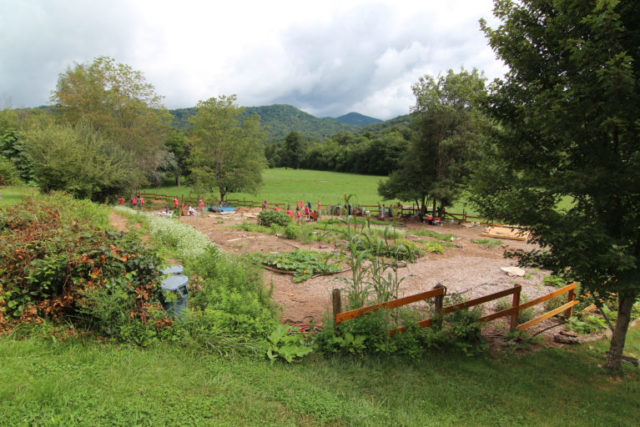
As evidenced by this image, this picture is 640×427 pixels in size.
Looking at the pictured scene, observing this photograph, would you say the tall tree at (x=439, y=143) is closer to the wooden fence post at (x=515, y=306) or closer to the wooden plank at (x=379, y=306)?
the wooden fence post at (x=515, y=306)

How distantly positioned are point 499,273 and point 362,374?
8.51 meters

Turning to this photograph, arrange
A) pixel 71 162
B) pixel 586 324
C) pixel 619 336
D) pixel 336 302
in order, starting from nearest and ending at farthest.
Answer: pixel 336 302
pixel 619 336
pixel 586 324
pixel 71 162

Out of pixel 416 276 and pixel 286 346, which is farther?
pixel 416 276

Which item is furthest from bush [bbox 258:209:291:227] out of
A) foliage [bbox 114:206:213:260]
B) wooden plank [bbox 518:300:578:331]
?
wooden plank [bbox 518:300:578:331]

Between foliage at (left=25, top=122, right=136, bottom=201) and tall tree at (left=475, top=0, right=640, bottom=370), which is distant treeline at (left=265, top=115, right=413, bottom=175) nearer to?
foliage at (left=25, top=122, right=136, bottom=201)

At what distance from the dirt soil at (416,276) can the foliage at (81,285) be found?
261 cm

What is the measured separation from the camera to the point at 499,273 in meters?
10.6

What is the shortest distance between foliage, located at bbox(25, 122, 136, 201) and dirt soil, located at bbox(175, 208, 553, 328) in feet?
28.8

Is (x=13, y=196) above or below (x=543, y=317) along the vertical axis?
above

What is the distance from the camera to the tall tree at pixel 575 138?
356cm

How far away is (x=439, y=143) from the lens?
74.8 ft

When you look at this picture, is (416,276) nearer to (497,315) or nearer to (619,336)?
(497,315)

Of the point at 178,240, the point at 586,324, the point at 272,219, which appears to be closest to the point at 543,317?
the point at 586,324

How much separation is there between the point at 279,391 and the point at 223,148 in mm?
30948
